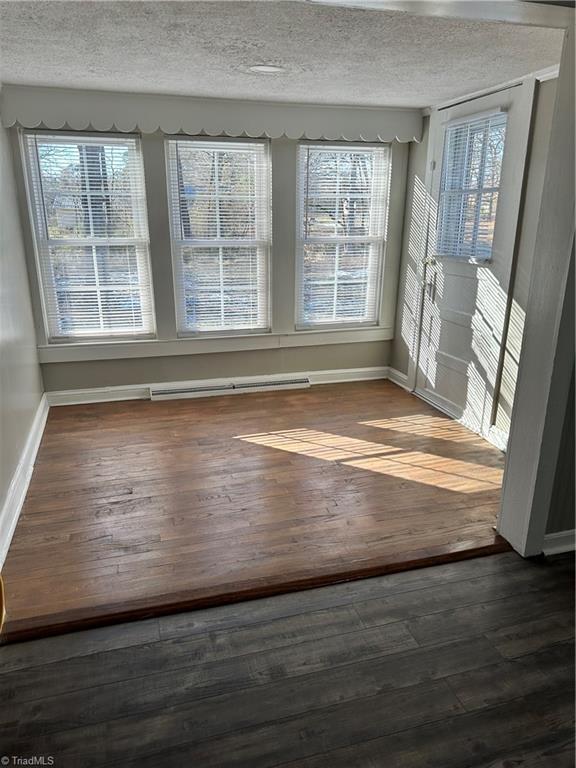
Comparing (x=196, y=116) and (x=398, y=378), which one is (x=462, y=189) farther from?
(x=196, y=116)

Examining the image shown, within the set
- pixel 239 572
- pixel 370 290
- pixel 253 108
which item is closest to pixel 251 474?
pixel 239 572

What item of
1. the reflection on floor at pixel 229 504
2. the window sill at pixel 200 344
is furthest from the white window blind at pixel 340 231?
the reflection on floor at pixel 229 504

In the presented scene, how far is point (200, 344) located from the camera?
14.3ft

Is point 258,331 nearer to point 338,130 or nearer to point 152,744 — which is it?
point 338,130

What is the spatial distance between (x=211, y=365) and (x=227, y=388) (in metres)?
0.25

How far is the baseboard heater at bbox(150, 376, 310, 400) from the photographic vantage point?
171 inches

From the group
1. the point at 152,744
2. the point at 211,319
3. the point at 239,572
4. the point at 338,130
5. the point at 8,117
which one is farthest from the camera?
the point at 211,319

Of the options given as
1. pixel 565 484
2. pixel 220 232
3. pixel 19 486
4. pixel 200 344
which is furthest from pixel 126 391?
pixel 565 484

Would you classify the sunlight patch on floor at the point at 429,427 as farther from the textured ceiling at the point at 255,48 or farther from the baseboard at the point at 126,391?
the textured ceiling at the point at 255,48

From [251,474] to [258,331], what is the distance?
178cm

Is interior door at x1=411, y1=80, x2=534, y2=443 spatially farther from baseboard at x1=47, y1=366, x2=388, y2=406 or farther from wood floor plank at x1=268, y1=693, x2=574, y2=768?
wood floor plank at x1=268, y1=693, x2=574, y2=768

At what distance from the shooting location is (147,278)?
13.5ft

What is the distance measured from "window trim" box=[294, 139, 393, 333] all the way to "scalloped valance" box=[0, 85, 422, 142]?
0.18m

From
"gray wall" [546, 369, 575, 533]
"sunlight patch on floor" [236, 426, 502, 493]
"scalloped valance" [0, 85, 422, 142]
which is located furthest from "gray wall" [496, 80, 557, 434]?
"scalloped valance" [0, 85, 422, 142]
